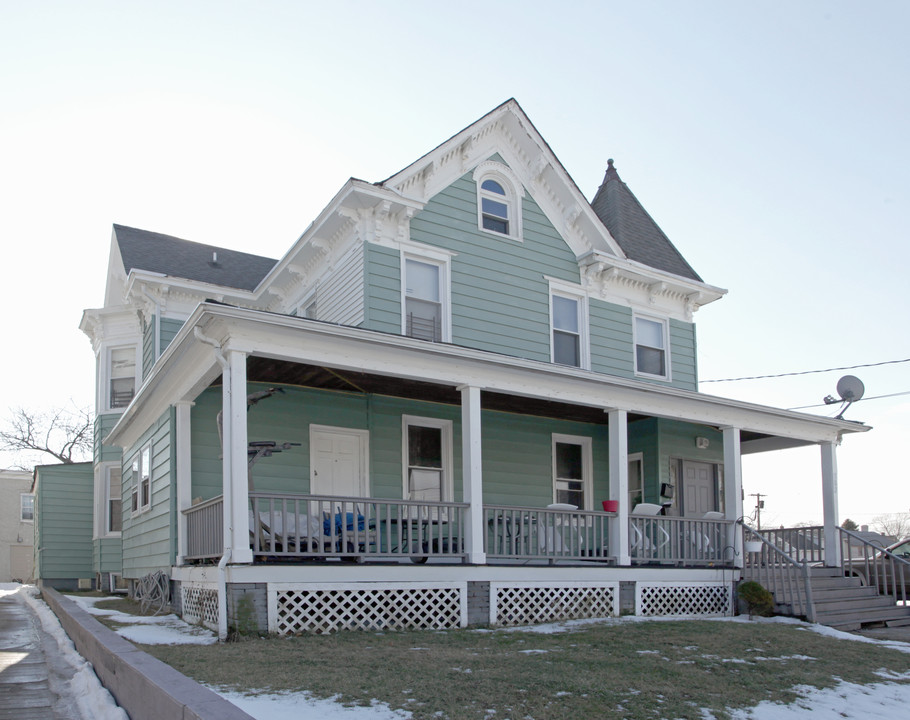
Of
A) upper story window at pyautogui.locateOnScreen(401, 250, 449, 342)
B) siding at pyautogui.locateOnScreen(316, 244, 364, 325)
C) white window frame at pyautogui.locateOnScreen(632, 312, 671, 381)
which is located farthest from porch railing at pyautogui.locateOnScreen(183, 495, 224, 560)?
white window frame at pyautogui.locateOnScreen(632, 312, 671, 381)

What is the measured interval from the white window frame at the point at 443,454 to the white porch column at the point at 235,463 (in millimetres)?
4419

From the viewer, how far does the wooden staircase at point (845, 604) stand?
11.3m

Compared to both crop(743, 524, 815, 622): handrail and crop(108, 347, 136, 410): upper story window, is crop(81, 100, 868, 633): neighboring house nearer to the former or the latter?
crop(108, 347, 136, 410): upper story window

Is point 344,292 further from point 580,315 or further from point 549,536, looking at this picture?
point 549,536

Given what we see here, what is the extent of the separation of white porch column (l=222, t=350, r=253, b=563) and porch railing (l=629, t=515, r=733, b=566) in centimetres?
573

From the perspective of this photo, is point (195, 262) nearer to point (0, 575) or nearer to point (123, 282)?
point (123, 282)

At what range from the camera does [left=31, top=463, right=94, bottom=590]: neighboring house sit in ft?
63.5

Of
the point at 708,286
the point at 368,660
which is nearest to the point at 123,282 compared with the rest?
the point at 708,286

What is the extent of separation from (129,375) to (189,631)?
10511 millimetres

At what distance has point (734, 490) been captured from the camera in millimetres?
12773

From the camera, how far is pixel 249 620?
8.19 m

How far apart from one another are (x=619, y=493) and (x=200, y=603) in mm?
5630

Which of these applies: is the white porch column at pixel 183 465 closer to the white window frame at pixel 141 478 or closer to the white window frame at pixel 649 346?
the white window frame at pixel 141 478

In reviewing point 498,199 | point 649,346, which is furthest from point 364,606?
point 649,346
